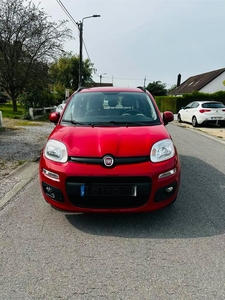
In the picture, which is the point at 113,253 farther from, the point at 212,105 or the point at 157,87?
the point at 157,87

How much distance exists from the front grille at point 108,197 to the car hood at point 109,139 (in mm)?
284

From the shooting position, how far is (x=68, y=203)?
294cm

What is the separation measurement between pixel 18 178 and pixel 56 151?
202 centimetres

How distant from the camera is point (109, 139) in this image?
3.09m

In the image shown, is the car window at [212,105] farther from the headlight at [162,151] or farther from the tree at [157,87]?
the tree at [157,87]

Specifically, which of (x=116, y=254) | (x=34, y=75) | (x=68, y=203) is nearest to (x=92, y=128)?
(x=68, y=203)

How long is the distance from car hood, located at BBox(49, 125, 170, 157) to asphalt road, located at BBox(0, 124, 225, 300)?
0.88 m

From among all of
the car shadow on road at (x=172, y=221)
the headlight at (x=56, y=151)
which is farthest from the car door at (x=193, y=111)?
the headlight at (x=56, y=151)

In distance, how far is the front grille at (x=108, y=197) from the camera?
2799mm

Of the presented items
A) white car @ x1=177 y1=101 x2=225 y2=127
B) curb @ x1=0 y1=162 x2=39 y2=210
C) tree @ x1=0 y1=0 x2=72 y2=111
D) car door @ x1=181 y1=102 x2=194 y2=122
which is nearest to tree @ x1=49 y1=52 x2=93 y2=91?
tree @ x1=0 y1=0 x2=72 y2=111

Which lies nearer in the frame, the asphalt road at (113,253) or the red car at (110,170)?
the asphalt road at (113,253)

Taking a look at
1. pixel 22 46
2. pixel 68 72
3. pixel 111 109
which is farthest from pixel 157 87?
pixel 111 109

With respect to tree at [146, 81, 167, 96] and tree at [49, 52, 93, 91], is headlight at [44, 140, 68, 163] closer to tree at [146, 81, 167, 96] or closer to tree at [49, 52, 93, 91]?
tree at [49, 52, 93, 91]

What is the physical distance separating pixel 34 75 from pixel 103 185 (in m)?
19.4
